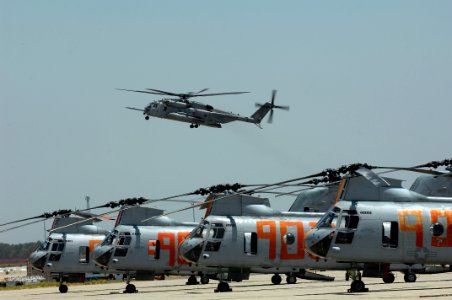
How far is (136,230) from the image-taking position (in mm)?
51875

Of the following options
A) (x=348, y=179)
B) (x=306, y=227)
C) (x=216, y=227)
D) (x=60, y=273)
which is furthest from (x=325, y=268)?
(x=60, y=273)

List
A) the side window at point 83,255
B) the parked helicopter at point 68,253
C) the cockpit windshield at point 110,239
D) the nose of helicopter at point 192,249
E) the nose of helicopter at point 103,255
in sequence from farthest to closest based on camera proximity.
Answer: the side window at point 83,255 < the parked helicopter at point 68,253 < the cockpit windshield at point 110,239 < the nose of helicopter at point 103,255 < the nose of helicopter at point 192,249

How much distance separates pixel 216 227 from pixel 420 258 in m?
12.0

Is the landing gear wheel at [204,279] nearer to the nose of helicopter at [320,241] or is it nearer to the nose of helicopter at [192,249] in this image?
the nose of helicopter at [192,249]

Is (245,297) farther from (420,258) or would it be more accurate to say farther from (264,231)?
(264,231)

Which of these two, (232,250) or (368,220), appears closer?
(368,220)

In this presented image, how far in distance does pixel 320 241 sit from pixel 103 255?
1766 cm

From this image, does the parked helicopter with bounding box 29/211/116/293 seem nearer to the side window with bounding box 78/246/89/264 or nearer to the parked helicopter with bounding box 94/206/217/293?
the side window with bounding box 78/246/89/264

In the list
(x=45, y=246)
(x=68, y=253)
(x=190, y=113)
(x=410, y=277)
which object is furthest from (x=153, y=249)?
(x=190, y=113)

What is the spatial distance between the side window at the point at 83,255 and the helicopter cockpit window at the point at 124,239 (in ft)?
18.2

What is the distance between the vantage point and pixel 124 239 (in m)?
51.6

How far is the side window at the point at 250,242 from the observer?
45656 millimetres

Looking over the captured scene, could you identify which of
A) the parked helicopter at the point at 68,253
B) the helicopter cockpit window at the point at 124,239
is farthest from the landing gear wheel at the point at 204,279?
the parked helicopter at the point at 68,253

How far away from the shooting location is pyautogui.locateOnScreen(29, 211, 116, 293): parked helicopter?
55.8m
